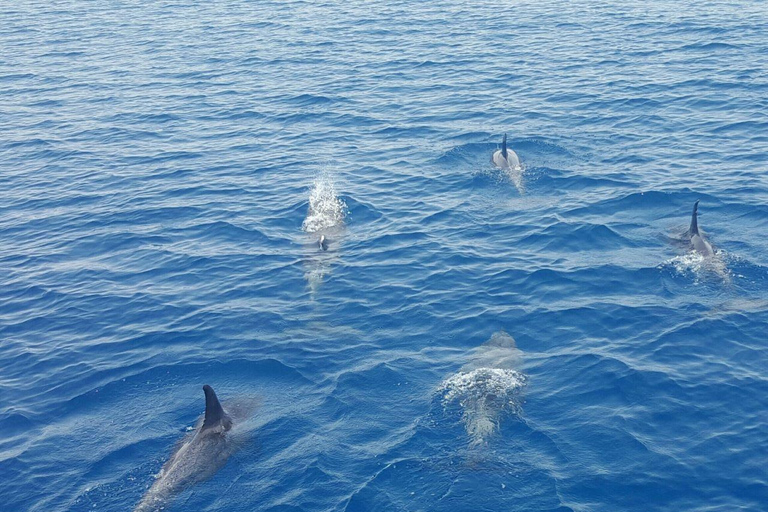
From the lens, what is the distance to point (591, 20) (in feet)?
164

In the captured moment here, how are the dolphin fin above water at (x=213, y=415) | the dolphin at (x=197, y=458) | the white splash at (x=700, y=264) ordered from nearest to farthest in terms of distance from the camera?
the dolphin at (x=197, y=458) → the dolphin fin above water at (x=213, y=415) → the white splash at (x=700, y=264)

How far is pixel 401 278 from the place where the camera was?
78.0ft

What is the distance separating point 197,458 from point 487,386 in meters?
6.58

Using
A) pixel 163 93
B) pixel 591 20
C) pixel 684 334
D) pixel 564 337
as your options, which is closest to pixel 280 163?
pixel 163 93

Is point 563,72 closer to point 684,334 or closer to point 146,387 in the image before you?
point 684,334

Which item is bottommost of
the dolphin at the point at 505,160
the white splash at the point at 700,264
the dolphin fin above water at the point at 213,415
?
the dolphin fin above water at the point at 213,415

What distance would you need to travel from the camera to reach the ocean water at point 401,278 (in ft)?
53.3

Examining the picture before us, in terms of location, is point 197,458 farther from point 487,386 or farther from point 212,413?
point 487,386

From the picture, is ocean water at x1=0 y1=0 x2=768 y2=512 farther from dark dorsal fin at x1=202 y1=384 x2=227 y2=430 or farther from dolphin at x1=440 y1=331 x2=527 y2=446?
dark dorsal fin at x1=202 y1=384 x2=227 y2=430

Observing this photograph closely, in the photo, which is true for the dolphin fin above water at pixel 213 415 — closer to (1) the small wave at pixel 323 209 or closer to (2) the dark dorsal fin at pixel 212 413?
(2) the dark dorsal fin at pixel 212 413

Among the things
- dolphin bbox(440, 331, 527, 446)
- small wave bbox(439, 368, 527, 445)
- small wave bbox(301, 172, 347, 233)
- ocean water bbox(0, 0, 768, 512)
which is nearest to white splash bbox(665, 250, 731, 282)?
ocean water bbox(0, 0, 768, 512)

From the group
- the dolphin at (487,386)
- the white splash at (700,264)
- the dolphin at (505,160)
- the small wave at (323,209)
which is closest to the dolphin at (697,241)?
the white splash at (700,264)

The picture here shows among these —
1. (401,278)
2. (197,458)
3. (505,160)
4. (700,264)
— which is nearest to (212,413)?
(197,458)

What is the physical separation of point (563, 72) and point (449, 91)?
241 inches
